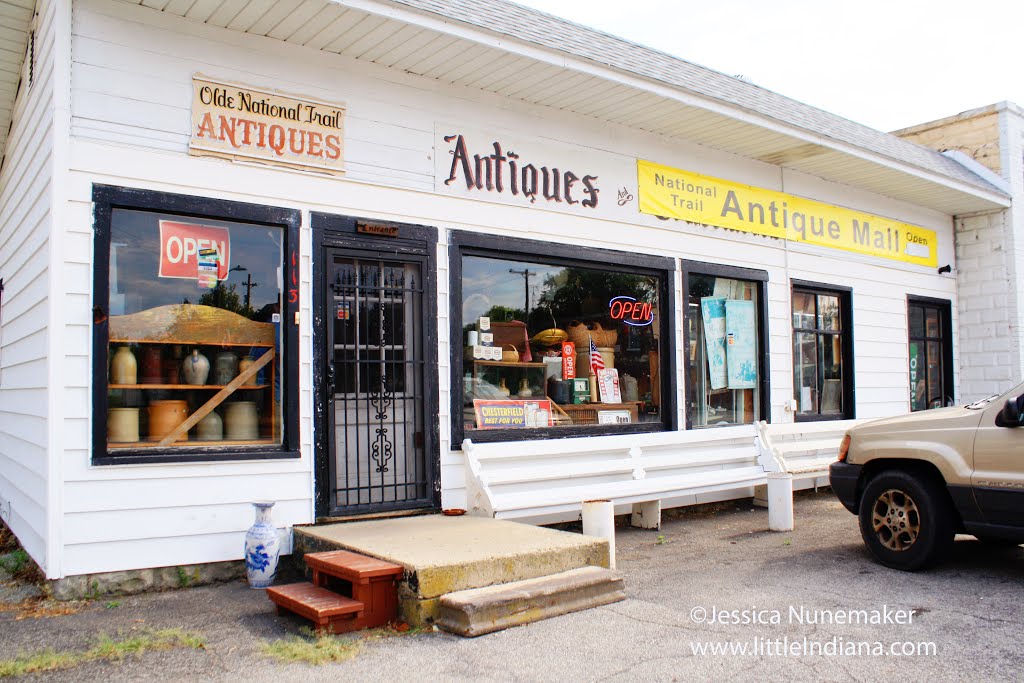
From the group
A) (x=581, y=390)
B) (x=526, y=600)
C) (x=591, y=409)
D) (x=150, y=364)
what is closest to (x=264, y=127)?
(x=150, y=364)

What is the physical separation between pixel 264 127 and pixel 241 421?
91.0 inches

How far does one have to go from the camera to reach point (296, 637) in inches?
186

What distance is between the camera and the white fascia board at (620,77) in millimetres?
6328

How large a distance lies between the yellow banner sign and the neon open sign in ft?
3.36

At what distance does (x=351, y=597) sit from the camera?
5.06 meters

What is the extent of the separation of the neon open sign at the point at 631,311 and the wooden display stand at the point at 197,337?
13.2 feet

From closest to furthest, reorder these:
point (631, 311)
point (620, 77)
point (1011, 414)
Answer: point (1011, 414) < point (620, 77) < point (631, 311)

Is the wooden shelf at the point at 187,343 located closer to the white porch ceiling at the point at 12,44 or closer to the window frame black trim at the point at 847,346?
the white porch ceiling at the point at 12,44

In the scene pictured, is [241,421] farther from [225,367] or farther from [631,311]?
[631,311]

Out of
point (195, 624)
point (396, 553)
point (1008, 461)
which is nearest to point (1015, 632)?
point (1008, 461)

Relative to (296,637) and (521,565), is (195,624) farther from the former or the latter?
(521,565)

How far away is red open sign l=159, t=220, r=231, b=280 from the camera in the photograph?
617 centimetres

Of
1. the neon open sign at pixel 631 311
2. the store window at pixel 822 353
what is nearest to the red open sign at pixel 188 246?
the neon open sign at pixel 631 311

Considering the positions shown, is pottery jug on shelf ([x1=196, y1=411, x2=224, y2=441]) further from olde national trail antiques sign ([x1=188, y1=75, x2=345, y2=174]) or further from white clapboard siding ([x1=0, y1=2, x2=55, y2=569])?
olde national trail antiques sign ([x1=188, y1=75, x2=345, y2=174])
